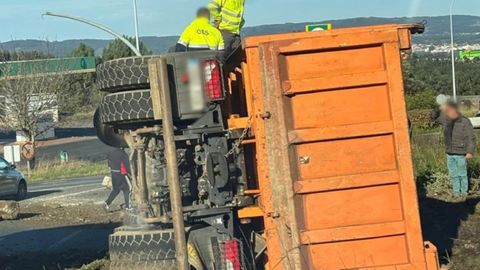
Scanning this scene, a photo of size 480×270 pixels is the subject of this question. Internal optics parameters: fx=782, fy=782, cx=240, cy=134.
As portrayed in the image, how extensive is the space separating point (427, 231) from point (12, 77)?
145 ft

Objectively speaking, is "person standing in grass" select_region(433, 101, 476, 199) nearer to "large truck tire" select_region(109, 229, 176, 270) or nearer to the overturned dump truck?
the overturned dump truck

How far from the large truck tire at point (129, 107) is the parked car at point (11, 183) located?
1803 centimetres

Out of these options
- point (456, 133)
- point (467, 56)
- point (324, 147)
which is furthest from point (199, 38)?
point (467, 56)

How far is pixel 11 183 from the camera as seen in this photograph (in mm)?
23859

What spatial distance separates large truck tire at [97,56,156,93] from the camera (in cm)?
617

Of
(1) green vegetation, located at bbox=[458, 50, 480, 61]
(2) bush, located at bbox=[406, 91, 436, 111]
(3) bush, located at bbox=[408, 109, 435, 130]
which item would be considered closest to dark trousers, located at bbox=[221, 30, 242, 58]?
(3) bush, located at bbox=[408, 109, 435, 130]

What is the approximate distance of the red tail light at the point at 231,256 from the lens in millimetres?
5918

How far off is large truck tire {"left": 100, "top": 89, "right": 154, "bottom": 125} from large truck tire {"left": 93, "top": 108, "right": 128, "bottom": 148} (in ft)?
1.05

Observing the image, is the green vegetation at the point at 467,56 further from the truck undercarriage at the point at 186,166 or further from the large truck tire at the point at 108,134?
the truck undercarriage at the point at 186,166

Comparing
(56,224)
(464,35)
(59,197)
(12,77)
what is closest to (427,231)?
(56,224)

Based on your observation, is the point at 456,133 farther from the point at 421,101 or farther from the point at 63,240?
the point at 421,101

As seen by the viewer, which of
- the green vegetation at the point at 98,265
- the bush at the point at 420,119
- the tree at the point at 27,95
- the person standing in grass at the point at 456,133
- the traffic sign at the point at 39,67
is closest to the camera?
the green vegetation at the point at 98,265

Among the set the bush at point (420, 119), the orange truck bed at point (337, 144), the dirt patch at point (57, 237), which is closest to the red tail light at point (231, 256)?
the orange truck bed at point (337, 144)

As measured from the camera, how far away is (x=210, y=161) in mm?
5984
